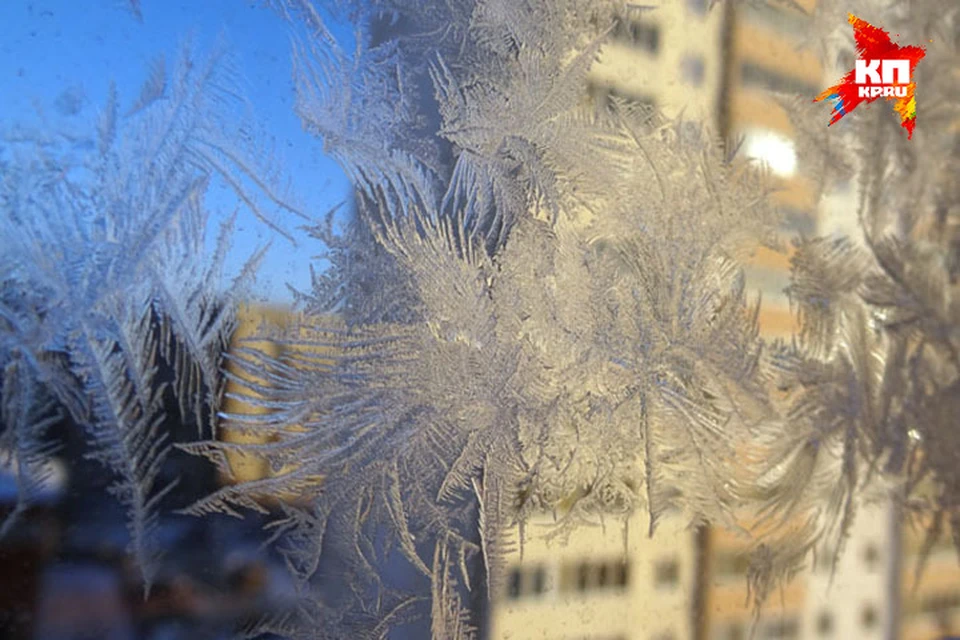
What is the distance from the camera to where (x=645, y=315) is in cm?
99

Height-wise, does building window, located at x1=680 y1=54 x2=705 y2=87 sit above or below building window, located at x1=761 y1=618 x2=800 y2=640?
above

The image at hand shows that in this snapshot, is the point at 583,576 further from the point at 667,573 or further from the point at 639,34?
the point at 639,34

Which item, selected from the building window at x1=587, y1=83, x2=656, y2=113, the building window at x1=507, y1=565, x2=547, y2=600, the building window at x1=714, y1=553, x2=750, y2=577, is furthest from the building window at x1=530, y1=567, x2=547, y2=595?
the building window at x1=587, y1=83, x2=656, y2=113

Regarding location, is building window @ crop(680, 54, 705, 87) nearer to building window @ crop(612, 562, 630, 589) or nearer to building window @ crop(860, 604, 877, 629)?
building window @ crop(612, 562, 630, 589)

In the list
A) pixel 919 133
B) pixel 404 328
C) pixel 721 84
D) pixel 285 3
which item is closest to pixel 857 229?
pixel 919 133

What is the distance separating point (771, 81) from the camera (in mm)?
1107

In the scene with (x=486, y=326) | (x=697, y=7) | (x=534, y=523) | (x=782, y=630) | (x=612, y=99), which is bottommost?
(x=782, y=630)

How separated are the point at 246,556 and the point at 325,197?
344mm

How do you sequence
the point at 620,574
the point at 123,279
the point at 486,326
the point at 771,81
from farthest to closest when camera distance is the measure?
1. the point at 771,81
2. the point at 620,574
3. the point at 486,326
4. the point at 123,279

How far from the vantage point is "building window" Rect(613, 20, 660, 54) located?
984mm

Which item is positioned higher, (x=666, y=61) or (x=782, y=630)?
(x=666, y=61)

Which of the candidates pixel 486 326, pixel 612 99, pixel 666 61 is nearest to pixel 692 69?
pixel 666 61

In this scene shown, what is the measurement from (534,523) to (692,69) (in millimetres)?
594

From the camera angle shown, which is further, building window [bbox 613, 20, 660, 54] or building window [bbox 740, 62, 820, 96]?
building window [bbox 740, 62, 820, 96]
